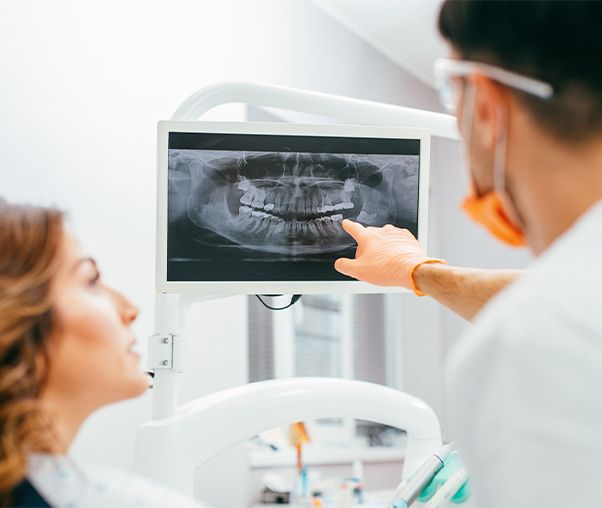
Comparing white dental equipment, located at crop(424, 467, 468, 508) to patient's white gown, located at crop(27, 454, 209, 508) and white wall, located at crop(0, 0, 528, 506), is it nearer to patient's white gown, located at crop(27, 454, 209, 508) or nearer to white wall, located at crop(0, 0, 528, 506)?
patient's white gown, located at crop(27, 454, 209, 508)

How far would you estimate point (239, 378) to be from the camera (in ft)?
10.7

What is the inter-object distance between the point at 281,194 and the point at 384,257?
0.26m

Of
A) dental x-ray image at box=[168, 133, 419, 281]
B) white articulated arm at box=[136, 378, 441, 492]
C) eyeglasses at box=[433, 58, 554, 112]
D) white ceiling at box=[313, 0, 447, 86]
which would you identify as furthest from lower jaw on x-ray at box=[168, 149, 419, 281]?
white ceiling at box=[313, 0, 447, 86]

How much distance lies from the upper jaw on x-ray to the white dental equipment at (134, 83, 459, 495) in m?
0.15

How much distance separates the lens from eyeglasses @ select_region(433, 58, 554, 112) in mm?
992

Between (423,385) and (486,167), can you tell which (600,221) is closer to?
(486,167)

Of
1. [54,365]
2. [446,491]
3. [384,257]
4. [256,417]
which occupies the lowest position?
[446,491]

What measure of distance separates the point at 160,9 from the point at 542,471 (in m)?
2.41

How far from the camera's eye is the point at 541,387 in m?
0.92

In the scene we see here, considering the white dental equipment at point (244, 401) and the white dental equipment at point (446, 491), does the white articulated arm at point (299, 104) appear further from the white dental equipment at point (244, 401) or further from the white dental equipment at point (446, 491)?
the white dental equipment at point (446, 491)

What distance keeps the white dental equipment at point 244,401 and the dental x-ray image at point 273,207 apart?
0.10 m

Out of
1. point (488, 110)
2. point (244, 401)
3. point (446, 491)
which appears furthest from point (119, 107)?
point (488, 110)

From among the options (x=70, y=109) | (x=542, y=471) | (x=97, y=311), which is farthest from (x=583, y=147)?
(x=70, y=109)

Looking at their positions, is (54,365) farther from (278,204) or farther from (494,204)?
(278,204)
